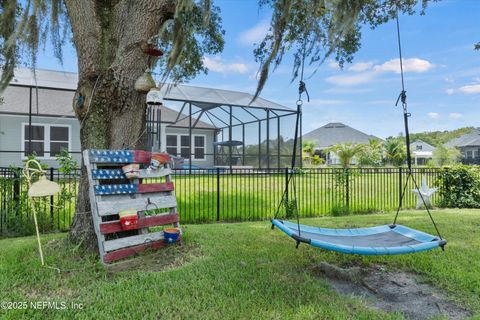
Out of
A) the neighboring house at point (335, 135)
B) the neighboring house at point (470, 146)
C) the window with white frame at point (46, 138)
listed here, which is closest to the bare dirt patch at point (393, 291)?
the window with white frame at point (46, 138)

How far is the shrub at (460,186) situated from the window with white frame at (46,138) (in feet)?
41.5

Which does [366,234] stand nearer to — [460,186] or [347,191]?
[347,191]

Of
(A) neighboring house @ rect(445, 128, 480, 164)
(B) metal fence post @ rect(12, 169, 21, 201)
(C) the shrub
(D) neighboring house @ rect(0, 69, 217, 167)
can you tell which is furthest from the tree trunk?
(A) neighboring house @ rect(445, 128, 480, 164)

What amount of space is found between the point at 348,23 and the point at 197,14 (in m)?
3.14

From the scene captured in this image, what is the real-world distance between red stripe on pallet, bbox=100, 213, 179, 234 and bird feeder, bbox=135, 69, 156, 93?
1.29 metres

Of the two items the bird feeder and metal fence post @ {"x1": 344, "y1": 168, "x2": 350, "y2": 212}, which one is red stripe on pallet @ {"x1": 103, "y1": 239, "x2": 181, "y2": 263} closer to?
the bird feeder

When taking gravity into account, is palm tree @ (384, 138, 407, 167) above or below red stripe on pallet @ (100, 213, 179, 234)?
above

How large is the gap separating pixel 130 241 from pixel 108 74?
1.65m

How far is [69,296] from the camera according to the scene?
216cm

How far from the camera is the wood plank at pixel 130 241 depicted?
2692mm

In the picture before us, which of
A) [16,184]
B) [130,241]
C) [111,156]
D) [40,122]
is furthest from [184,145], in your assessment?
[130,241]

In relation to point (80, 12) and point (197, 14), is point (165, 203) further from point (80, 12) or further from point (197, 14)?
point (197, 14)

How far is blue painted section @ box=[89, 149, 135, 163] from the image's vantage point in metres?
Result: 2.83

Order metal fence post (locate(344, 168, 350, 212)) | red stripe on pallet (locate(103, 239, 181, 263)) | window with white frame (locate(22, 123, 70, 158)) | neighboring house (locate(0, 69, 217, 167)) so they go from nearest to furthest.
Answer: red stripe on pallet (locate(103, 239, 181, 263)) → metal fence post (locate(344, 168, 350, 212)) → neighboring house (locate(0, 69, 217, 167)) → window with white frame (locate(22, 123, 70, 158))
